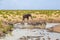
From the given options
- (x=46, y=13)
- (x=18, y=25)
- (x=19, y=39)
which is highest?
(x=46, y=13)

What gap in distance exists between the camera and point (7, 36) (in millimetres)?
2449

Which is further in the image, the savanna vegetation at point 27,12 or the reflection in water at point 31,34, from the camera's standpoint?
the savanna vegetation at point 27,12

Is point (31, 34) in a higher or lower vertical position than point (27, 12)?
lower

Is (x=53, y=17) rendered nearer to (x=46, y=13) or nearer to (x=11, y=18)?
(x=46, y=13)

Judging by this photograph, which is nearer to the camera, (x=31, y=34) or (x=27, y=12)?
(x=31, y=34)

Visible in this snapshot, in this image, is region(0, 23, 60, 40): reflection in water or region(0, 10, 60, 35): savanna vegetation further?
region(0, 10, 60, 35): savanna vegetation

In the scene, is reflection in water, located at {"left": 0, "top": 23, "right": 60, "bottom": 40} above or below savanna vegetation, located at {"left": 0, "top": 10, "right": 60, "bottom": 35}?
below

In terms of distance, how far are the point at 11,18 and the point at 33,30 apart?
447 millimetres

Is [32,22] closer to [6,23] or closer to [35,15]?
[35,15]

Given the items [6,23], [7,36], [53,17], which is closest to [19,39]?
[7,36]

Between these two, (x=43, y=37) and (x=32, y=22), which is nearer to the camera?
(x=43, y=37)

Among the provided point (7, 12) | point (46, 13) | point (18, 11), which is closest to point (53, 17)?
point (46, 13)

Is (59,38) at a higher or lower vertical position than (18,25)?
lower

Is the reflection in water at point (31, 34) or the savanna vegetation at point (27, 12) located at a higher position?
the savanna vegetation at point (27, 12)
